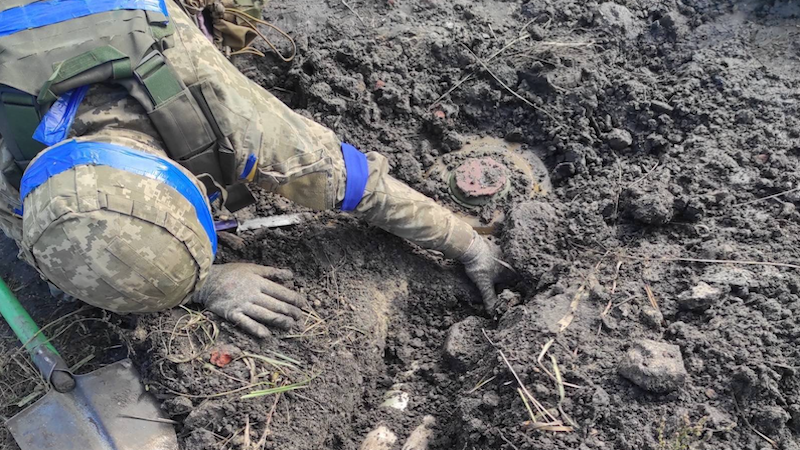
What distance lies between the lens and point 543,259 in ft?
9.18


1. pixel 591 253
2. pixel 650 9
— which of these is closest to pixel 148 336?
pixel 591 253

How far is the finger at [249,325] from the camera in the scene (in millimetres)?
2416

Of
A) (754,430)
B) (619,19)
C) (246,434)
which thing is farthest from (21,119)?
(619,19)

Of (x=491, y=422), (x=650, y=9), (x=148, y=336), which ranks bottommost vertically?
(x=491, y=422)

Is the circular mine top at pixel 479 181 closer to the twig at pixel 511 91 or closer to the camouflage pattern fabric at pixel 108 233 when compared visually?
the twig at pixel 511 91

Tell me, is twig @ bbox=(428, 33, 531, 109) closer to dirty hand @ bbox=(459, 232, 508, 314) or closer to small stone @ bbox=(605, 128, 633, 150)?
small stone @ bbox=(605, 128, 633, 150)

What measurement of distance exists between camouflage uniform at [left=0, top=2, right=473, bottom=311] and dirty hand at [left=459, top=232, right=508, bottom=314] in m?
0.05

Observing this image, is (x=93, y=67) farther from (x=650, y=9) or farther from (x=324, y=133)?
(x=650, y=9)

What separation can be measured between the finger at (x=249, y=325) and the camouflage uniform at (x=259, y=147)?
0.39 meters

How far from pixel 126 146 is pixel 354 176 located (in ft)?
3.07

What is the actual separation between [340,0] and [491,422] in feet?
8.69

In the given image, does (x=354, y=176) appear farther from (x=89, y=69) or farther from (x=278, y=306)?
(x=89, y=69)

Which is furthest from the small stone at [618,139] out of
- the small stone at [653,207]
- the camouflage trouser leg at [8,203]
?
the camouflage trouser leg at [8,203]

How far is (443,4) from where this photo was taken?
11.9 feet
